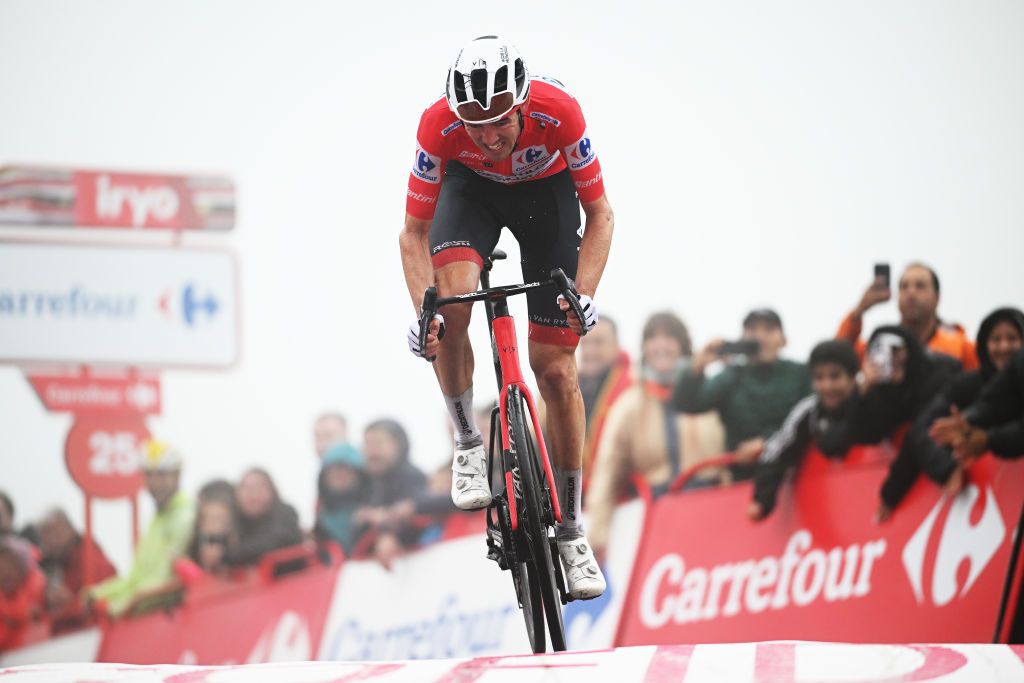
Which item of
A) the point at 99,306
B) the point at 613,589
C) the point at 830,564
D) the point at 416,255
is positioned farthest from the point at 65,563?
the point at 416,255

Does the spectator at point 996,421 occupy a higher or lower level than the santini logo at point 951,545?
higher

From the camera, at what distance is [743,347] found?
24.2ft

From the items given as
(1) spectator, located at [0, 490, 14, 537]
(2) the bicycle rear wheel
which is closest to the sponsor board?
(1) spectator, located at [0, 490, 14, 537]

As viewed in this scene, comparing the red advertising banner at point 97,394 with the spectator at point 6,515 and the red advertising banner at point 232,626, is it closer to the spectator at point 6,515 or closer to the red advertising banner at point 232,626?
the spectator at point 6,515

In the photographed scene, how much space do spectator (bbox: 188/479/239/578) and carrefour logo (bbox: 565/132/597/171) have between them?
4.57m

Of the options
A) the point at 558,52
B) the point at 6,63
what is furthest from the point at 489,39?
the point at 6,63

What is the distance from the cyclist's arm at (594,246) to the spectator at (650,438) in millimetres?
3746

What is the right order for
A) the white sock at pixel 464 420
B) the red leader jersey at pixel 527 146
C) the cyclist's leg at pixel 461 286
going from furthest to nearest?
1. the white sock at pixel 464 420
2. the cyclist's leg at pixel 461 286
3. the red leader jersey at pixel 527 146

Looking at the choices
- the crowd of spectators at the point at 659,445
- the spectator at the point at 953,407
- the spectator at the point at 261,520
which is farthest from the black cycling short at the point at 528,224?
the spectator at the point at 261,520

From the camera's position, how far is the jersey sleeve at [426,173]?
12.2 feet

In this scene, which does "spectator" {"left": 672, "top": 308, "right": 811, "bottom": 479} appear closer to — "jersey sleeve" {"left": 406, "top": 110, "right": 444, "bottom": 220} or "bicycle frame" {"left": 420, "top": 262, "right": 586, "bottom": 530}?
"bicycle frame" {"left": 420, "top": 262, "right": 586, "bottom": 530}

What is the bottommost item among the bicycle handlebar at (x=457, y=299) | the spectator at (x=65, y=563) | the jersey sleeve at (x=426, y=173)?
the spectator at (x=65, y=563)

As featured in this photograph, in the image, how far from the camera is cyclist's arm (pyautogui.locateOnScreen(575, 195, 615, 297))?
372cm

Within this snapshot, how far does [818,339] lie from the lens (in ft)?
24.0
